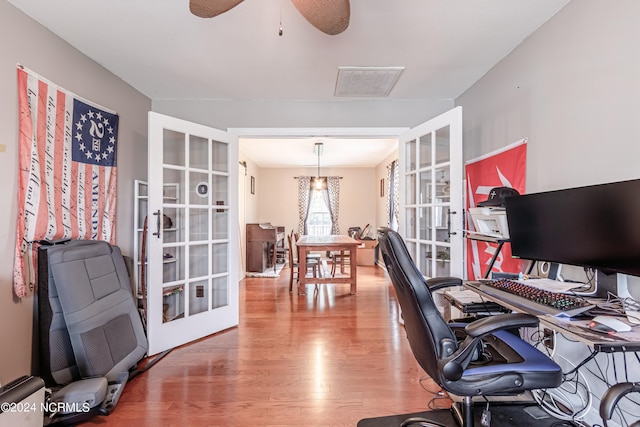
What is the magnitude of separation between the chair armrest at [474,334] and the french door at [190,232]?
230cm

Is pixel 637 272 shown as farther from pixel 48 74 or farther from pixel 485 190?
pixel 48 74

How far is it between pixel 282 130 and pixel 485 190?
2001mm

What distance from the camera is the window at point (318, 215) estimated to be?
773 cm

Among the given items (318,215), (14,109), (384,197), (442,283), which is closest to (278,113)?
(14,109)

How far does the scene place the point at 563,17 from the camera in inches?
69.4

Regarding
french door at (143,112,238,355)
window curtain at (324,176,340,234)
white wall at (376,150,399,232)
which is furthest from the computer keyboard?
window curtain at (324,176,340,234)

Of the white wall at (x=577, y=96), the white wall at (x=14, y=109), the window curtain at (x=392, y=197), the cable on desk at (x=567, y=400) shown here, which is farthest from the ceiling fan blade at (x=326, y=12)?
the window curtain at (x=392, y=197)

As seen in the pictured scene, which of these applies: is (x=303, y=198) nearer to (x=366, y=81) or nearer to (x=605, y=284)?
(x=366, y=81)

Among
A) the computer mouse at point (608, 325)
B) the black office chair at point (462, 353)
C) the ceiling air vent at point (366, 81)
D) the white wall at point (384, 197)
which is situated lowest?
the black office chair at point (462, 353)

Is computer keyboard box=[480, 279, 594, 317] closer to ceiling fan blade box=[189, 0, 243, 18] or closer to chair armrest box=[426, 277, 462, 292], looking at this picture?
chair armrest box=[426, 277, 462, 292]

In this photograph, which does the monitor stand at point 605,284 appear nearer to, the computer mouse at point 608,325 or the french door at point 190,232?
the computer mouse at point 608,325

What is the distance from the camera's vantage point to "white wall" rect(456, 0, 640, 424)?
1.41 m

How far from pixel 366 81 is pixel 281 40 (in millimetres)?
913

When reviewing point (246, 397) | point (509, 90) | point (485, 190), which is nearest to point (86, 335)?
point (246, 397)
